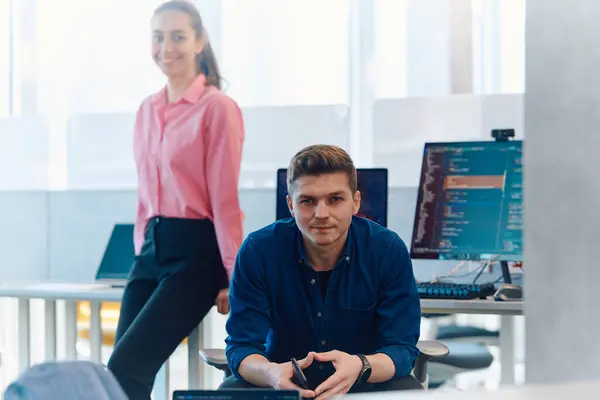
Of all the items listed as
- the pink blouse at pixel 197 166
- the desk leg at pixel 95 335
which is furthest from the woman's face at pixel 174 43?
the desk leg at pixel 95 335

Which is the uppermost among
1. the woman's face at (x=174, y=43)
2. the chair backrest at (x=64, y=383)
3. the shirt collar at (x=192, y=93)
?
the woman's face at (x=174, y=43)

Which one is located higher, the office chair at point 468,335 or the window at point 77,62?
the window at point 77,62

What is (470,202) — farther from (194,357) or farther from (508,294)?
(194,357)

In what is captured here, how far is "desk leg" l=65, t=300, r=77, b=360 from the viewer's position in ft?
11.0

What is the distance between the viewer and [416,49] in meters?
3.70

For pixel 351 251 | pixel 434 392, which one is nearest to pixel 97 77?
pixel 351 251

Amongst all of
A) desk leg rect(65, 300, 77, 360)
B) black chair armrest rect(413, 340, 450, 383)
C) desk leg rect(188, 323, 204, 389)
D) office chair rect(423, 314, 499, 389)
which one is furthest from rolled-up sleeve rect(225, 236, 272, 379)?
desk leg rect(65, 300, 77, 360)

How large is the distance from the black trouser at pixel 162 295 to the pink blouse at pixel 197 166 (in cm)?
5

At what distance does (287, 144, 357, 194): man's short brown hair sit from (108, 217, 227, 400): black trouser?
702mm

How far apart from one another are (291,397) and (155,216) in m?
2.00

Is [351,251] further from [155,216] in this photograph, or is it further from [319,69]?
[319,69]

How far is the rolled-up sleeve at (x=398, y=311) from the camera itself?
6.37ft

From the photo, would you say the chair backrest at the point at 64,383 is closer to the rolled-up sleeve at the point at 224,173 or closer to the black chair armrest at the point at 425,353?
the black chair armrest at the point at 425,353

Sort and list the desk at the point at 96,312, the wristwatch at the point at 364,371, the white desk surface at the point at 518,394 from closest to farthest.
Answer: the white desk surface at the point at 518,394, the wristwatch at the point at 364,371, the desk at the point at 96,312
